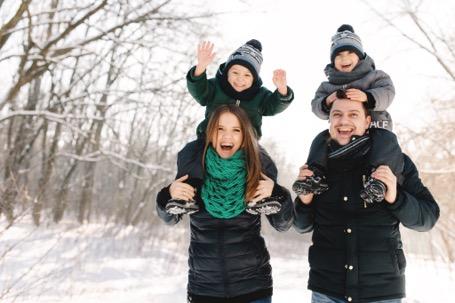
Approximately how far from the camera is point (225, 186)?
2.12 metres

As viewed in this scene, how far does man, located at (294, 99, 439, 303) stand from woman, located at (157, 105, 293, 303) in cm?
20

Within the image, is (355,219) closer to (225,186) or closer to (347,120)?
(347,120)

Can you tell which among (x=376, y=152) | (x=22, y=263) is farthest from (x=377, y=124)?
(x=22, y=263)

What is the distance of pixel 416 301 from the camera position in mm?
5766

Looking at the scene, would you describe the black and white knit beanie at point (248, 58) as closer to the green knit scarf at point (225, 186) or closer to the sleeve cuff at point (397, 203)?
the green knit scarf at point (225, 186)

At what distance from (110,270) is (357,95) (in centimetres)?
909

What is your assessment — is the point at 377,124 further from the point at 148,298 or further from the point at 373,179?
the point at 148,298

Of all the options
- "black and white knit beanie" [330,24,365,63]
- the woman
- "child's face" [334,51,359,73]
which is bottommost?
the woman

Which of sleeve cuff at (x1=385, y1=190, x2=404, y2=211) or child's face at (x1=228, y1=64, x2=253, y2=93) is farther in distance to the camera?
child's face at (x1=228, y1=64, x2=253, y2=93)

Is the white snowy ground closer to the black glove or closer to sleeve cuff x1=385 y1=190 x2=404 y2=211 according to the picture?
the black glove

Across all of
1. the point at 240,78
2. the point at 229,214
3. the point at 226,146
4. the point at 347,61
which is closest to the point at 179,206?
the point at 229,214

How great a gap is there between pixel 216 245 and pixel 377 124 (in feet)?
3.27

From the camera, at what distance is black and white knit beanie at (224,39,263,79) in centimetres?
263

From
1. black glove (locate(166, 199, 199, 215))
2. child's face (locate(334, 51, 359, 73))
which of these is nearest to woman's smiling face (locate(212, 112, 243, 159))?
black glove (locate(166, 199, 199, 215))
